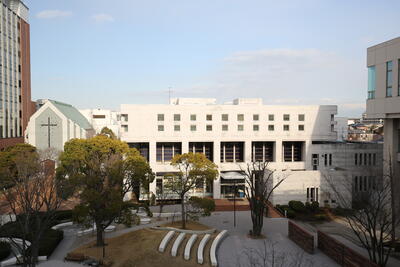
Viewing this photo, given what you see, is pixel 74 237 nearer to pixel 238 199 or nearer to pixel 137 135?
pixel 137 135

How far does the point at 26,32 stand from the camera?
203 feet

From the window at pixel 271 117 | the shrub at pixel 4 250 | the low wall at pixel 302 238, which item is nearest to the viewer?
the shrub at pixel 4 250

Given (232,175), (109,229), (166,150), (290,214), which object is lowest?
(290,214)

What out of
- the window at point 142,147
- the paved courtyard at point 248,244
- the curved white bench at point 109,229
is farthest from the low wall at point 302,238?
the window at point 142,147

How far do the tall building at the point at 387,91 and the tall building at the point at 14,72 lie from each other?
2132 inches

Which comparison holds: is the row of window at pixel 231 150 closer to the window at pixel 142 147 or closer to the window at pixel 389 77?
the window at pixel 142 147

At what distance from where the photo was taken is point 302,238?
23.2 meters

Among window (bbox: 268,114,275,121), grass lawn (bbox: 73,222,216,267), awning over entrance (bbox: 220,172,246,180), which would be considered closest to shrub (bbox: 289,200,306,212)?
awning over entrance (bbox: 220,172,246,180)

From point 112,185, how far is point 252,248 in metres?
11.6

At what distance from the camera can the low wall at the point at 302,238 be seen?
22.0 meters

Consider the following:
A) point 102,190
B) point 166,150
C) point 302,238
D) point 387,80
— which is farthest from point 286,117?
point 102,190

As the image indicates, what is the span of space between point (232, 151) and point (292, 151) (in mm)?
8433

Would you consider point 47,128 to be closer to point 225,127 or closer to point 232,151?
point 225,127

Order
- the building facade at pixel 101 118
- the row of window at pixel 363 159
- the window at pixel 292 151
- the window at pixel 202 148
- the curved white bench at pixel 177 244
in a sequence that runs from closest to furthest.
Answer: the curved white bench at pixel 177 244 → the row of window at pixel 363 159 → the window at pixel 202 148 → the window at pixel 292 151 → the building facade at pixel 101 118
